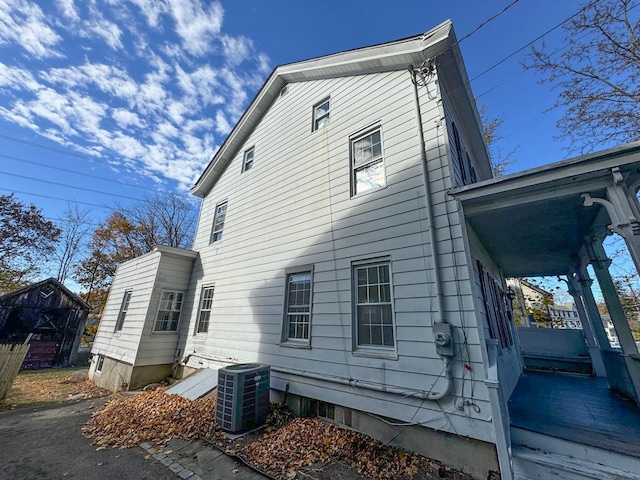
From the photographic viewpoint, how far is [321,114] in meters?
7.66

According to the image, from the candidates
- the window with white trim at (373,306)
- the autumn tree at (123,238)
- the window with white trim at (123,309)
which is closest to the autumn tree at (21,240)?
the autumn tree at (123,238)

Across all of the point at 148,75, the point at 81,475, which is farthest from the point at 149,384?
the point at 148,75

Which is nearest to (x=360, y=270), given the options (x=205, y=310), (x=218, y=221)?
(x=205, y=310)

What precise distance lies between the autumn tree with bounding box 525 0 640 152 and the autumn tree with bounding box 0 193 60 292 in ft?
103

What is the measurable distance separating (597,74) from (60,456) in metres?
18.1

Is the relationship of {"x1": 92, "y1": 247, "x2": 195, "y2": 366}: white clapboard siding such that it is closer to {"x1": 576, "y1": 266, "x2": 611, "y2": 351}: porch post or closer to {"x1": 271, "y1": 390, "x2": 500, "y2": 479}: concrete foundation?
{"x1": 271, "y1": 390, "x2": 500, "y2": 479}: concrete foundation

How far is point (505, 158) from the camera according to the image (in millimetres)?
16750

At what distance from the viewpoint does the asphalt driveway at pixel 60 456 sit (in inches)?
144

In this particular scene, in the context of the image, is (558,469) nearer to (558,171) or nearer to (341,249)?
(558,171)

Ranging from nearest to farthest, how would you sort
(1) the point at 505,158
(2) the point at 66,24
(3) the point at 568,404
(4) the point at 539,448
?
(4) the point at 539,448 < (3) the point at 568,404 < (2) the point at 66,24 < (1) the point at 505,158

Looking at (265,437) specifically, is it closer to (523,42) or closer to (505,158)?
(523,42)

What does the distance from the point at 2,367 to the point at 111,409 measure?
3.88m

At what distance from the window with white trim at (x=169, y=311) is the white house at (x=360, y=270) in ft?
0.16

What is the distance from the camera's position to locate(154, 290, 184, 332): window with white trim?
29.8 ft
